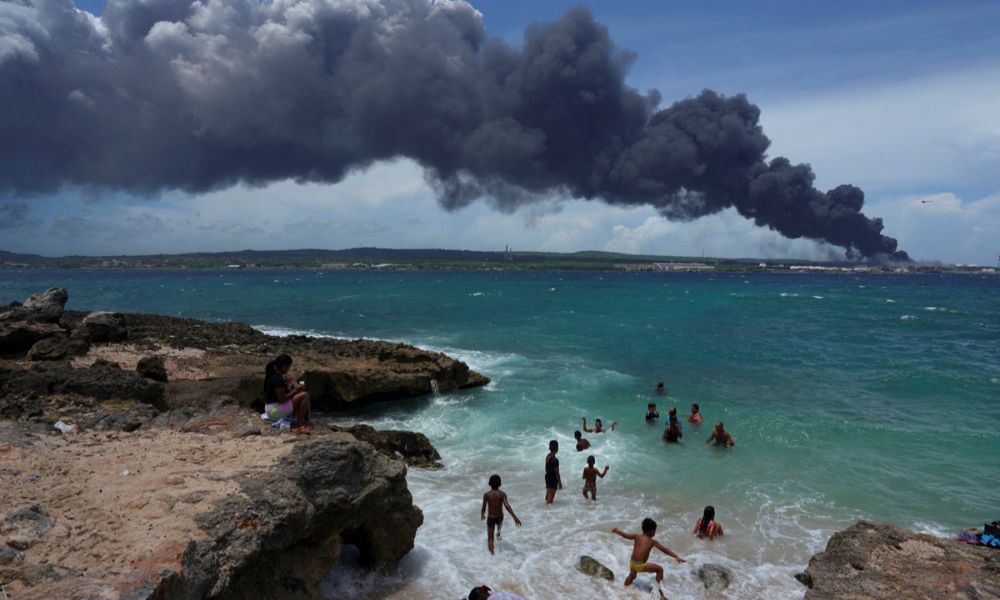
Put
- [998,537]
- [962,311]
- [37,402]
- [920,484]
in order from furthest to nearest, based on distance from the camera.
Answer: [962,311]
[920,484]
[37,402]
[998,537]

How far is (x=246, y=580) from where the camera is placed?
6.93 m

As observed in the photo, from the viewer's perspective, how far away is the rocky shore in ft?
19.0

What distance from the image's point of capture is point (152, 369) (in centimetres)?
1583

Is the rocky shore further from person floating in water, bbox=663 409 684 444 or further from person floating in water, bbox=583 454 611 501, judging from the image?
person floating in water, bbox=663 409 684 444

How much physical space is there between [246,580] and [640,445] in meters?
12.6

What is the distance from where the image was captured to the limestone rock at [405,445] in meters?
13.9

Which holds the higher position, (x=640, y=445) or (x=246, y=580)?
(x=246, y=580)

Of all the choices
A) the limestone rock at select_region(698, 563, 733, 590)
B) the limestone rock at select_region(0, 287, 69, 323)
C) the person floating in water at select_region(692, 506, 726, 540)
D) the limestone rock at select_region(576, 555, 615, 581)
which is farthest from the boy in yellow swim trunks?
the limestone rock at select_region(0, 287, 69, 323)

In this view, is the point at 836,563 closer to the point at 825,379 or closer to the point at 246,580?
the point at 246,580

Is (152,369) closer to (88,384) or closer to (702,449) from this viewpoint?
(88,384)

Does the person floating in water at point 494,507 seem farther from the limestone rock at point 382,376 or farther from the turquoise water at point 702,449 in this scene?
the limestone rock at point 382,376

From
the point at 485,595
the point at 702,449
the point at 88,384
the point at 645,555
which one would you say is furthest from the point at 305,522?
the point at 702,449

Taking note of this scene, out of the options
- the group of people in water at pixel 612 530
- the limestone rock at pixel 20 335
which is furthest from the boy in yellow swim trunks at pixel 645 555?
the limestone rock at pixel 20 335

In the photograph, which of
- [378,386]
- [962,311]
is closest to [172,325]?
[378,386]
